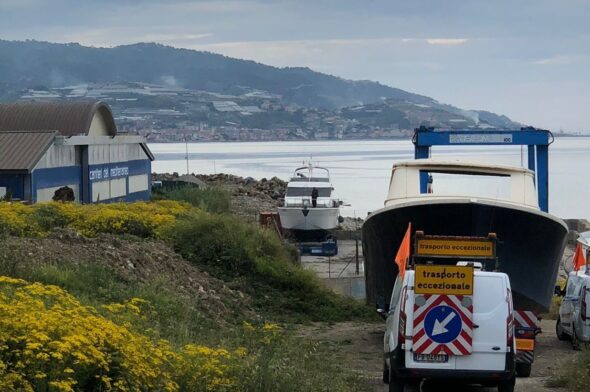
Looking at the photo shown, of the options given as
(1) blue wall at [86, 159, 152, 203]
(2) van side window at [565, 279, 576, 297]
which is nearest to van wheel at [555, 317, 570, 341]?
A: (2) van side window at [565, 279, 576, 297]

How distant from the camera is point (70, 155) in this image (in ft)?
144

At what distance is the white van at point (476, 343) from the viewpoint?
12.9 metres

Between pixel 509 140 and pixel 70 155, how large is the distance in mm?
20787

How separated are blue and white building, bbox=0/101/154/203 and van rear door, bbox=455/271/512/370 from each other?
27390 millimetres

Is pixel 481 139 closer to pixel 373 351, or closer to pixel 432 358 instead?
pixel 373 351

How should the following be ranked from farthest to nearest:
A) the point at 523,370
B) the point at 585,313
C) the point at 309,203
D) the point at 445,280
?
the point at 309,203, the point at 585,313, the point at 523,370, the point at 445,280

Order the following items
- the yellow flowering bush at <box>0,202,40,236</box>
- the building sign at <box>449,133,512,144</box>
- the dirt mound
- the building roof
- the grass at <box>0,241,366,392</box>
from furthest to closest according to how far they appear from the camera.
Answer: the building roof → the building sign at <box>449,133,512,144</box> → the yellow flowering bush at <box>0,202,40,236</box> → the dirt mound → the grass at <box>0,241,366,392</box>

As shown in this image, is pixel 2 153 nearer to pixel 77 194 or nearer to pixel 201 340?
pixel 77 194

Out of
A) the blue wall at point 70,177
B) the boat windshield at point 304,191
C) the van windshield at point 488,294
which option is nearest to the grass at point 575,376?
the van windshield at point 488,294

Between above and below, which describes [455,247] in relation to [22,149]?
below

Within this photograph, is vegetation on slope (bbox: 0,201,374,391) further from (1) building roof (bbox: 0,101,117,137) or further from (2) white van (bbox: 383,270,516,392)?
(1) building roof (bbox: 0,101,117,137)

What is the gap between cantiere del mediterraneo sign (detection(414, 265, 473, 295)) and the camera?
12.8 metres

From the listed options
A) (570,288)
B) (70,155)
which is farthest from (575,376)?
(70,155)

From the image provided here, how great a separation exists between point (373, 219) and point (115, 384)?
35.3ft
